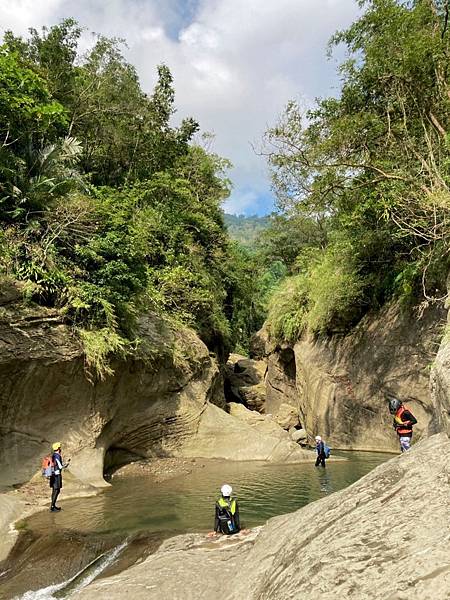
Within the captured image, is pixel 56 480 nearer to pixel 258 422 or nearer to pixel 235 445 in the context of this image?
pixel 235 445

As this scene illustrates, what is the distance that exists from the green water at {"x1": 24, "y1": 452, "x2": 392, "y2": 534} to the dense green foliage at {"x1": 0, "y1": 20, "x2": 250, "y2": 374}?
3.84 meters

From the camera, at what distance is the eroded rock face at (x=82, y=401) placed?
12.2 metres

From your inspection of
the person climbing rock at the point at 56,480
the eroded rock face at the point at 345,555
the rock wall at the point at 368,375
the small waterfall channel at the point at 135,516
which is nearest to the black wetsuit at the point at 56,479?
the person climbing rock at the point at 56,480

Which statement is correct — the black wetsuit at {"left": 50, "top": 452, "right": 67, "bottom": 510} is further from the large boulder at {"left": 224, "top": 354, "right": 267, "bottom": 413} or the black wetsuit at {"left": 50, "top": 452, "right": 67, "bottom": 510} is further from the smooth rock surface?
the large boulder at {"left": 224, "top": 354, "right": 267, "bottom": 413}

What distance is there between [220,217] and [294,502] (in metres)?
22.6

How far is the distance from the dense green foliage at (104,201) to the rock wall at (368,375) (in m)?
5.51

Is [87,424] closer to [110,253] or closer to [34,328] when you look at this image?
[34,328]

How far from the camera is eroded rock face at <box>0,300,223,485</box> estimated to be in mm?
12242

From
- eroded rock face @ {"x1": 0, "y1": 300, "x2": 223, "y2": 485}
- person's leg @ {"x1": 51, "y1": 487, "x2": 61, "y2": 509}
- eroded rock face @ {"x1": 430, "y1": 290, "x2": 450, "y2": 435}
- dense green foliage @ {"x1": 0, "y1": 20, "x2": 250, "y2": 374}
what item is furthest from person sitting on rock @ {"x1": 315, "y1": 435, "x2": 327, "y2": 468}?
eroded rock face @ {"x1": 430, "y1": 290, "x2": 450, "y2": 435}

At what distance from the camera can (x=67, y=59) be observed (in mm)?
22953

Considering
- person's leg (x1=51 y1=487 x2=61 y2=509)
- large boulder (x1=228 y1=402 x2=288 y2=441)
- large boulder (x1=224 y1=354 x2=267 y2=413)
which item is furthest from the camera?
large boulder (x1=224 y1=354 x2=267 y2=413)

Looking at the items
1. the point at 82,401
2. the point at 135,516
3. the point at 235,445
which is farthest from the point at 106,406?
the point at 235,445

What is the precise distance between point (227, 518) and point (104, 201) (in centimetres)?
1405

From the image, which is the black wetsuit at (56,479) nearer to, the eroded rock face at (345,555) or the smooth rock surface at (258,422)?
the eroded rock face at (345,555)
